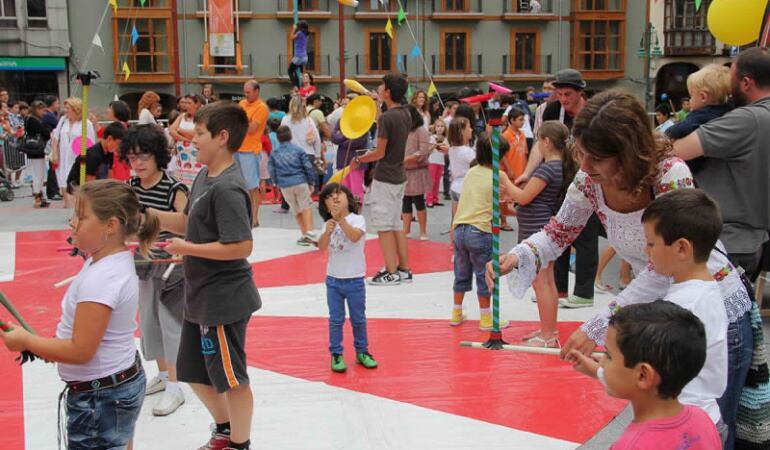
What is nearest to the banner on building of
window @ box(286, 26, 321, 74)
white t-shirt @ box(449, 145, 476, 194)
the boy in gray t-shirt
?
white t-shirt @ box(449, 145, 476, 194)

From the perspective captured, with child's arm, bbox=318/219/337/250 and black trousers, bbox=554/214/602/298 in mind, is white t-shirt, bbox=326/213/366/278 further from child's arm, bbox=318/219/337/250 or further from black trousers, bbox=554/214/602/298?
black trousers, bbox=554/214/602/298

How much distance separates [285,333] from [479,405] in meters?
1.85

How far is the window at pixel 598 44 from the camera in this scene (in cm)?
3681

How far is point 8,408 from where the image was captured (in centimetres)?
438

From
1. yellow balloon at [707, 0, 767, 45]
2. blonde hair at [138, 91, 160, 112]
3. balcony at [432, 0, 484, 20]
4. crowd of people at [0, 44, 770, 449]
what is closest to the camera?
crowd of people at [0, 44, 770, 449]

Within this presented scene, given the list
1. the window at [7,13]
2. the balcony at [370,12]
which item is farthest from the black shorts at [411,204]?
the window at [7,13]

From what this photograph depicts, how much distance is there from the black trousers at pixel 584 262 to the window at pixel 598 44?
32.3m

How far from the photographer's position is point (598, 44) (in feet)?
122

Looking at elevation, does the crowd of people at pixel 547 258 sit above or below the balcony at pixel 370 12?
below

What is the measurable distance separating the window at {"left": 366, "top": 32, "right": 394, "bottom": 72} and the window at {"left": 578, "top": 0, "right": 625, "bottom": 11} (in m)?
9.43

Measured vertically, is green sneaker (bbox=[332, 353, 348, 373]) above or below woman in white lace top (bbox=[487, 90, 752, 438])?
below

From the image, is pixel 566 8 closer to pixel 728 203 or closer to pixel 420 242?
pixel 420 242

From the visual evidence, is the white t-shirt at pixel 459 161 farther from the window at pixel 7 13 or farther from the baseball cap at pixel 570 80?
the window at pixel 7 13

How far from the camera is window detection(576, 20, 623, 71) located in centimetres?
3681
